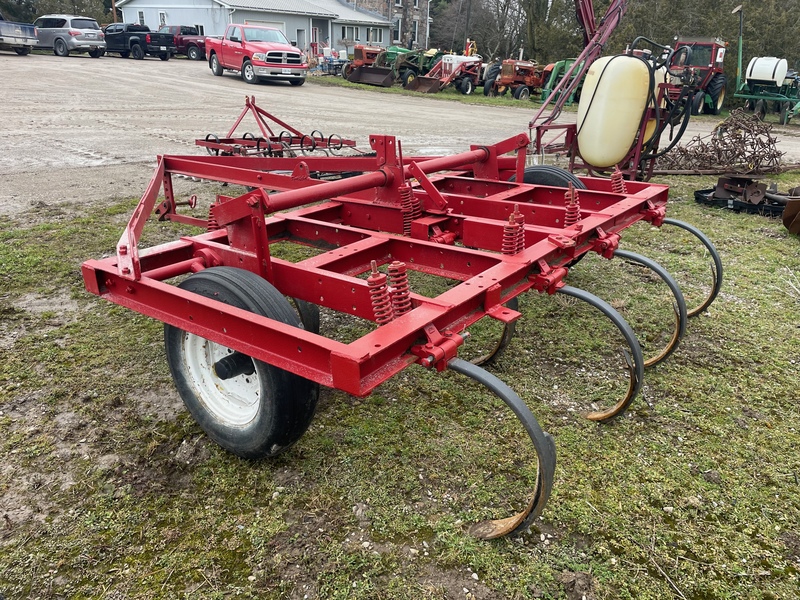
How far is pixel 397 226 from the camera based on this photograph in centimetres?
372

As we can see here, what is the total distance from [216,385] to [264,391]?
1.82ft

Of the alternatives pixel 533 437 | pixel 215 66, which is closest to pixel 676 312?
pixel 533 437

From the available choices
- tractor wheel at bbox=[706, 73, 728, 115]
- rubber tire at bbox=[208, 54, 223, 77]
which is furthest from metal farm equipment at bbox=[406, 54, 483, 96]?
tractor wheel at bbox=[706, 73, 728, 115]

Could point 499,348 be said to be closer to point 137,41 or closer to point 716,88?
point 716,88

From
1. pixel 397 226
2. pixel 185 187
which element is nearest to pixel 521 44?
pixel 185 187

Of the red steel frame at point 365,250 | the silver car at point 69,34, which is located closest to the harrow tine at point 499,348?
the red steel frame at point 365,250

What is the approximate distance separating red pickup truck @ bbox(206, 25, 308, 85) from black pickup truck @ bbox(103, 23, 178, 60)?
9240 mm

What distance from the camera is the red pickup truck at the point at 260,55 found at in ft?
67.8

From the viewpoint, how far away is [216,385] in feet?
9.39

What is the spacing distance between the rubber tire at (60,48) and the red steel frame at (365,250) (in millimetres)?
29390

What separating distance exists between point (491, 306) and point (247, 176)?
1.91 meters

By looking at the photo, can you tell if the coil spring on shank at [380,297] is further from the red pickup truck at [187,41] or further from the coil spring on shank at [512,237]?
the red pickup truck at [187,41]

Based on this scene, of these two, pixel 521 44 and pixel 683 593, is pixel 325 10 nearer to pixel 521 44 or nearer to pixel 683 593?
pixel 521 44

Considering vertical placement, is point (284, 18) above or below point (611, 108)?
above
